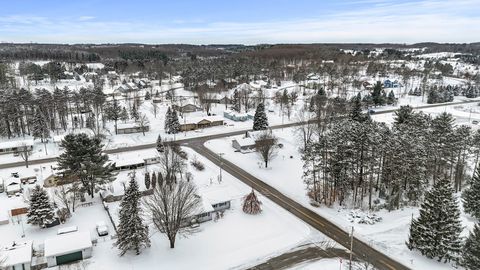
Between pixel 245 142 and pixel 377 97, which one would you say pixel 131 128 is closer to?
pixel 245 142

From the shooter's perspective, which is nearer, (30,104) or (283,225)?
(283,225)

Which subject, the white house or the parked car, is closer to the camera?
the white house

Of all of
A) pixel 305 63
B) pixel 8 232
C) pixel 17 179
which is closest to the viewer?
pixel 8 232

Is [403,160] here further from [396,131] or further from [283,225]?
[283,225]

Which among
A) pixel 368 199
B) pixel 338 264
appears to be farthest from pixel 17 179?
pixel 368 199

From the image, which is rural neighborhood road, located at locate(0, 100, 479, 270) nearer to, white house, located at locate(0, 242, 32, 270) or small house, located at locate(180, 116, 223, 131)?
small house, located at locate(180, 116, 223, 131)

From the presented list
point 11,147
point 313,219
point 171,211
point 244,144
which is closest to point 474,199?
point 313,219

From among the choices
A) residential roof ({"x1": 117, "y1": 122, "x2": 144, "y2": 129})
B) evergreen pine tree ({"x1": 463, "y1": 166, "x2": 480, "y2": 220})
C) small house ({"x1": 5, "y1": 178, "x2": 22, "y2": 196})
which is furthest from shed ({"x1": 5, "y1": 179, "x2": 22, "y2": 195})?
evergreen pine tree ({"x1": 463, "y1": 166, "x2": 480, "y2": 220})
